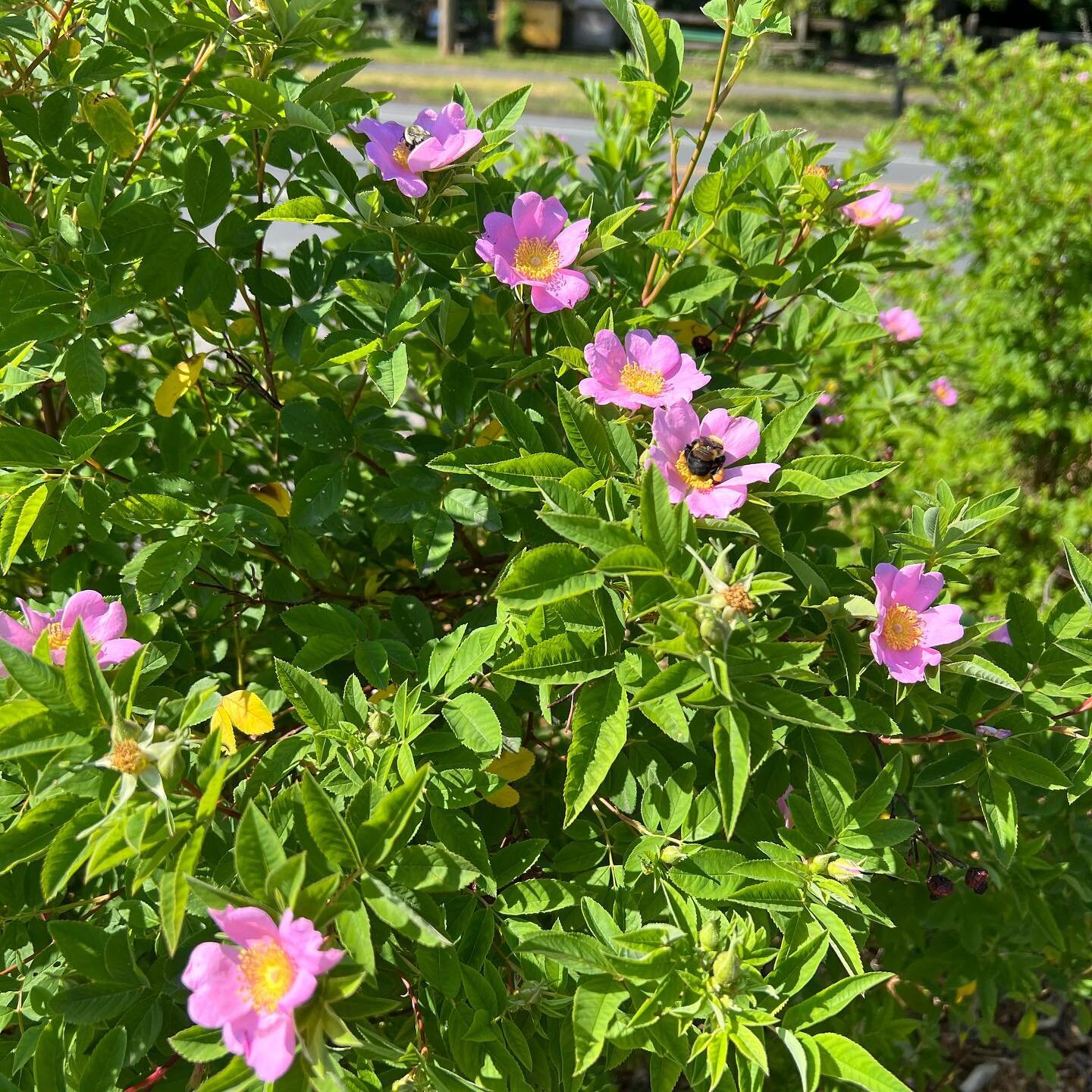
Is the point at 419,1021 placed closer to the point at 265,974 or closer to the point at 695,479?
the point at 265,974

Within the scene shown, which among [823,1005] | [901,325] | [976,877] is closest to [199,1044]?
[823,1005]

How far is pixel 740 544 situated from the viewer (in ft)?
3.98

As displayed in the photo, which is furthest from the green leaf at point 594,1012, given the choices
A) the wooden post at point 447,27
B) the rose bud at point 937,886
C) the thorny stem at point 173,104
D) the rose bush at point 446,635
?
the wooden post at point 447,27

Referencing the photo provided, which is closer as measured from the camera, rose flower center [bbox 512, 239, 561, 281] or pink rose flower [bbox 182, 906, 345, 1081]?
pink rose flower [bbox 182, 906, 345, 1081]

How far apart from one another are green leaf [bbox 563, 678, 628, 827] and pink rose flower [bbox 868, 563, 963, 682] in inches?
12.2

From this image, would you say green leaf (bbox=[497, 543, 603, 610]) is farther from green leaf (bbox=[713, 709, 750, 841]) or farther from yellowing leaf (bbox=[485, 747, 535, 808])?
yellowing leaf (bbox=[485, 747, 535, 808])

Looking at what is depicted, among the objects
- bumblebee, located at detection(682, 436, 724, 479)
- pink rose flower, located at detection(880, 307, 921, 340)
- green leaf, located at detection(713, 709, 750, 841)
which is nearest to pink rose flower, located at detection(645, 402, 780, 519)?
bumblebee, located at detection(682, 436, 724, 479)

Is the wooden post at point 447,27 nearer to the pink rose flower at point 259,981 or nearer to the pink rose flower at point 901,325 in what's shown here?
the pink rose flower at point 901,325

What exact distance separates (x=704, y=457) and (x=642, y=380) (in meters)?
0.17

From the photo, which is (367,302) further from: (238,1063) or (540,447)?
(238,1063)

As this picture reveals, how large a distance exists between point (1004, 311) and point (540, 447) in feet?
11.0

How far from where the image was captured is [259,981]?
753mm

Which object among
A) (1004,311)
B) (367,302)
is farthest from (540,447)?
(1004,311)

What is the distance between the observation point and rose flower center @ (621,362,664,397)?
3.60ft
